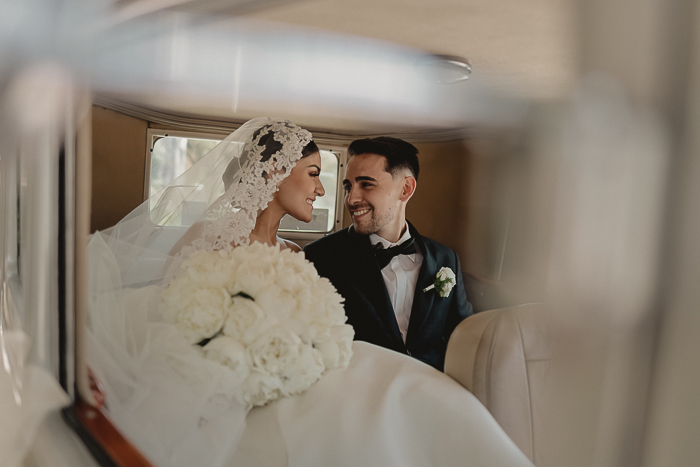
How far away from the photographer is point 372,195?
2.03 feet

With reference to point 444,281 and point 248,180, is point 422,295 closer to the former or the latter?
point 444,281

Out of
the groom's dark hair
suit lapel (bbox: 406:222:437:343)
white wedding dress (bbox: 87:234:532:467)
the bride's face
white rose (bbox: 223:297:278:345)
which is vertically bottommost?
white wedding dress (bbox: 87:234:532:467)

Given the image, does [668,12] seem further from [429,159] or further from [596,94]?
[429,159]

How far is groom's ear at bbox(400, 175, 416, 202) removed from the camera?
563mm

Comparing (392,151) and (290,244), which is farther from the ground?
(392,151)

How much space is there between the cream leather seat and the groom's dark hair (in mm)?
209

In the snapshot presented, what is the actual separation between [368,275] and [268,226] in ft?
0.57

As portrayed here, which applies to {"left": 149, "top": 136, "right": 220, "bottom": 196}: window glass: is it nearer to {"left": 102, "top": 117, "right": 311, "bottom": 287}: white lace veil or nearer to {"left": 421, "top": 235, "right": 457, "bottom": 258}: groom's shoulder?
{"left": 102, "top": 117, "right": 311, "bottom": 287}: white lace veil

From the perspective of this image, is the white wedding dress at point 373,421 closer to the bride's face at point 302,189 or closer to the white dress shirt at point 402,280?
the white dress shirt at point 402,280

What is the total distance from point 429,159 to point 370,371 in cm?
27

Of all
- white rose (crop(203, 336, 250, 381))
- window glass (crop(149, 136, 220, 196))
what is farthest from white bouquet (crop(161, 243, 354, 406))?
window glass (crop(149, 136, 220, 196))

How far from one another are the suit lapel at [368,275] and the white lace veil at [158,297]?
0.16 metres

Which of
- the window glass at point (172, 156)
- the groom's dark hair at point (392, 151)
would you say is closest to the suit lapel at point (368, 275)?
the groom's dark hair at point (392, 151)

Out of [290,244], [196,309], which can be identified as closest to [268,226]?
[290,244]
